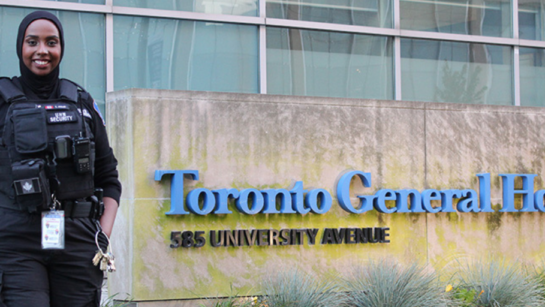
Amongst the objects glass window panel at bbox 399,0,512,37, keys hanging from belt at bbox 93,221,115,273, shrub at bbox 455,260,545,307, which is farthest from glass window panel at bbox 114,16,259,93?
keys hanging from belt at bbox 93,221,115,273

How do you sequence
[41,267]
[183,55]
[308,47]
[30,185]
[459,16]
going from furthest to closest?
[459,16] → [308,47] → [183,55] → [41,267] → [30,185]

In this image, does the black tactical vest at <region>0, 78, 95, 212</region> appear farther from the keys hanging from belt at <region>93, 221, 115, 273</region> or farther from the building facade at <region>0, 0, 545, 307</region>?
the building facade at <region>0, 0, 545, 307</region>

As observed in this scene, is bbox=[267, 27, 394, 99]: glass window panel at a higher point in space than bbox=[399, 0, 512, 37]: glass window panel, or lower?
lower

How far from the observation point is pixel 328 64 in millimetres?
10320

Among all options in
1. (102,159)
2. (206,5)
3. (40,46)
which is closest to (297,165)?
(206,5)

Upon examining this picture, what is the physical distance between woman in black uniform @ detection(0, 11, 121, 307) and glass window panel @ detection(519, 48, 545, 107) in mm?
9726

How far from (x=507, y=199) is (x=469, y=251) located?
800 mm

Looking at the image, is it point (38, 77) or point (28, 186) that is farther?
point (38, 77)

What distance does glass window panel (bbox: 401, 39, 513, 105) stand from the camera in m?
10.8

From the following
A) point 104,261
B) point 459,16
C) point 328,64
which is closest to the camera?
point 104,261

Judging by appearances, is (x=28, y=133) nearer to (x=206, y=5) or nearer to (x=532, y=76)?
(x=206, y=5)

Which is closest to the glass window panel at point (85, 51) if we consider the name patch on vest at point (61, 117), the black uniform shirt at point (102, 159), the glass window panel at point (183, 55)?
the glass window panel at point (183, 55)

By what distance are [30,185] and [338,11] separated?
319 inches

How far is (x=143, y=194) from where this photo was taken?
22.1 ft
